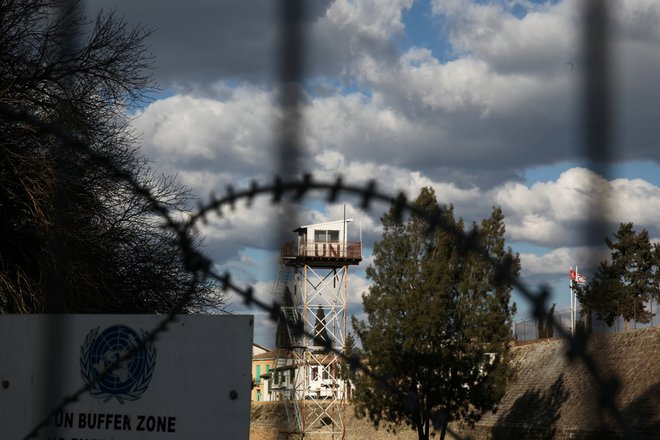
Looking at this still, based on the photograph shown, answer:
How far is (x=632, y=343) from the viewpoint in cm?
2769

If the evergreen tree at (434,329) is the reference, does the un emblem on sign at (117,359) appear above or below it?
below

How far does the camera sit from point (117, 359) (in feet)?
18.7

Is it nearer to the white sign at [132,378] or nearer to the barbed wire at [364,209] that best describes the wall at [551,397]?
the white sign at [132,378]

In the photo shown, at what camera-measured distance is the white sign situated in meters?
5.67

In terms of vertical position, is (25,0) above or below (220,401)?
above

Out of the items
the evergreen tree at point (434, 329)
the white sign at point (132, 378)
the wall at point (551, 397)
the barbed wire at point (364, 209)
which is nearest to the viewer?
the barbed wire at point (364, 209)

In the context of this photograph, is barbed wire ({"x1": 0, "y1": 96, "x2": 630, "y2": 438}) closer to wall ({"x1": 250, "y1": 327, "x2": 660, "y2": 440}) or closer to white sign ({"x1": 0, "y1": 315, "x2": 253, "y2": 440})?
white sign ({"x1": 0, "y1": 315, "x2": 253, "y2": 440})

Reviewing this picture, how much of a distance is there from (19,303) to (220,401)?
7965mm

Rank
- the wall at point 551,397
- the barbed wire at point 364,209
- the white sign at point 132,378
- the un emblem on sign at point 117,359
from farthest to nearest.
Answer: the wall at point 551,397 → the un emblem on sign at point 117,359 → the white sign at point 132,378 → the barbed wire at point 364,209

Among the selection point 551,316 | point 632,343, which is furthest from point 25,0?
point 632,343

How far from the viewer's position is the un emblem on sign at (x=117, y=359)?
5773mm

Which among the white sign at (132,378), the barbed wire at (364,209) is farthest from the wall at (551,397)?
the barbed wire at (364,209)

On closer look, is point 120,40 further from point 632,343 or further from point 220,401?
point 632,343

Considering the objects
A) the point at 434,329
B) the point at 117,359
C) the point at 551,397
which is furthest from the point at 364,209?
the point at 551,397
